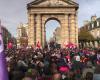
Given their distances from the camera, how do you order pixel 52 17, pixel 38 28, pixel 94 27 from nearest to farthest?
pixel 52 17, pixel 38 28, pixel 94 27

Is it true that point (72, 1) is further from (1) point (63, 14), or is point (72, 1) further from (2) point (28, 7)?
(2) point (28, 7)

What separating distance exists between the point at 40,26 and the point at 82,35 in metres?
43.2

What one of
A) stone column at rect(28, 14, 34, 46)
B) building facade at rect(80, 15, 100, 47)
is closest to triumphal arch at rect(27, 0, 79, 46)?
stone column at rect(28, 14, 34, 46)

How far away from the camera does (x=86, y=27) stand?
138 m

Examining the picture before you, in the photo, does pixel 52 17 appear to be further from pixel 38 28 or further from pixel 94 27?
pixel 94 27

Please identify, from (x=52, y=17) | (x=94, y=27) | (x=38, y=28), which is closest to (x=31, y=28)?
(x=38, y=28)

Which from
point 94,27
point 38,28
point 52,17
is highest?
point 52,17

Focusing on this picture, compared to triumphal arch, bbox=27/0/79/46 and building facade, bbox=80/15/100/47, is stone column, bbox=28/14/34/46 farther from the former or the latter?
building facade, bbox=80/15/100/47

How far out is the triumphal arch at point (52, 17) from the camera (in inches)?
2889

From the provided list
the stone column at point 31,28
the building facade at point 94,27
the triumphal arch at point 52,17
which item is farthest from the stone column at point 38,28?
the building facade at point 94,27

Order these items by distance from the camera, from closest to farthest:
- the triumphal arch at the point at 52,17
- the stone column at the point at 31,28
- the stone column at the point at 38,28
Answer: the triumphal arch at the point at 52,17 < the stone column at the point at 38,28 < the stone column at the point at 31,28

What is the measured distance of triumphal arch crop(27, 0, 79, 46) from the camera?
73.4 m

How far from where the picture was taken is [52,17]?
7388 centimetres

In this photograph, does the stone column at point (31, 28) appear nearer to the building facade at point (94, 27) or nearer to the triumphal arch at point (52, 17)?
the triumphal arch at point (52, 17)
